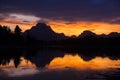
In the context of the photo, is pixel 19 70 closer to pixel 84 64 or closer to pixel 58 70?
pixel 58 70

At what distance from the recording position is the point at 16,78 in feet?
76.7

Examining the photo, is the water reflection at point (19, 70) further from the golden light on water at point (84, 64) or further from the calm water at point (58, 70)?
the golden light on water at point (84, 64)

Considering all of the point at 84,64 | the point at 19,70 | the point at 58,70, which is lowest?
the point at 58,70

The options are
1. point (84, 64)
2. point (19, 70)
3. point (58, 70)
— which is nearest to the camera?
point (19, 70)

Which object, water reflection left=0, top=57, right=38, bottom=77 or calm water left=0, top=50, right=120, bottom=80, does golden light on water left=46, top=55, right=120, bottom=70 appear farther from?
water reflection left=0, top=57, right=38, bottom=77

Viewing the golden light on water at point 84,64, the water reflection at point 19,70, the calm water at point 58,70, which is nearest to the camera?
the calm water at point 58,70

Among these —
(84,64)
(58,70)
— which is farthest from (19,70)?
(84,64)

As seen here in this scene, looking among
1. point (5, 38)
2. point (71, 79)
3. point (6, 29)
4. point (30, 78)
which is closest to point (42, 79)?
point (30, 78)

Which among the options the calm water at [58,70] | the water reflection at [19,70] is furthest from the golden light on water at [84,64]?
the water reflection at [19,70]

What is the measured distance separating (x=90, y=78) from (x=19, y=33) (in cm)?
10448

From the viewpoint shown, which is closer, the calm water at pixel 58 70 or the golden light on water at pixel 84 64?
the calm water at pixel 58 70

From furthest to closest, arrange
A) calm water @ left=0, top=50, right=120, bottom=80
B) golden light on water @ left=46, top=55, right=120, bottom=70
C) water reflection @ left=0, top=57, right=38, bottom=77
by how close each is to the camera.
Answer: golden light on water @ left=46, top=55, right=120, bottom=70 → water reflection @ left=0, top=57, right=38, bottom=77 → calm water @ left=0, top=50, right=120, bottom=80

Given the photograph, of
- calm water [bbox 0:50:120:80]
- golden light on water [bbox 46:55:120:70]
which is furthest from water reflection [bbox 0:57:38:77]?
golden light on water [bbox 46:55:120:70]

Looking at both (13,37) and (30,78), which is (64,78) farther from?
(13,37)
